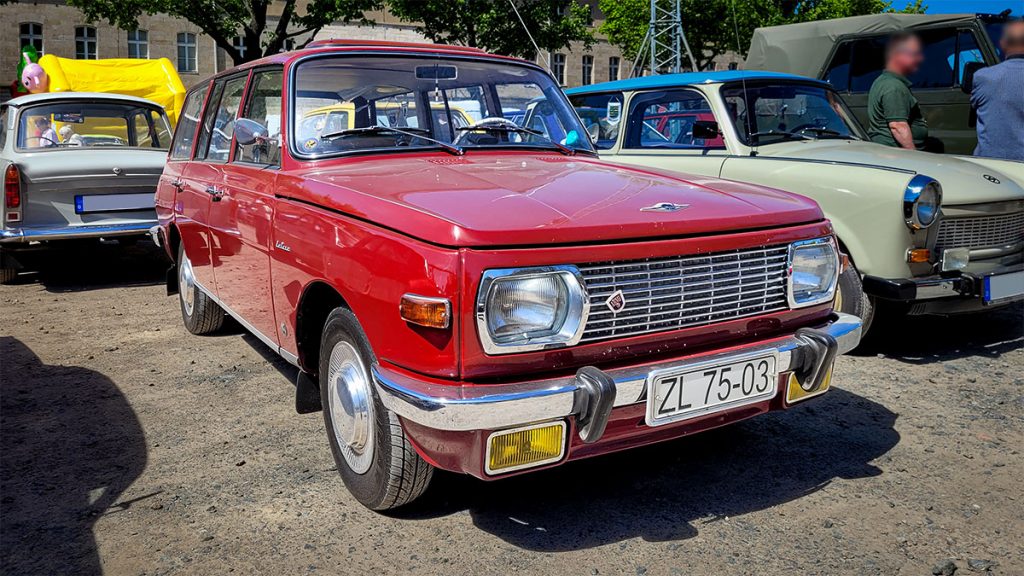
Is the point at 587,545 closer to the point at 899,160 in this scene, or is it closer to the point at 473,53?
the point at 473,53

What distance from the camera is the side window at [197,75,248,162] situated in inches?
178

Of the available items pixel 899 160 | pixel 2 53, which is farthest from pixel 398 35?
pixel 899 160

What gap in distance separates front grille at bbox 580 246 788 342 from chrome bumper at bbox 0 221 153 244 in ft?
20.9

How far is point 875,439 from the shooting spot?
152 inches

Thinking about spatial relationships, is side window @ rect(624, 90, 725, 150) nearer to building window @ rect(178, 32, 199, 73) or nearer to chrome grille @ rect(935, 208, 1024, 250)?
chrome grille @ rect(935, 208, 1024, 250)

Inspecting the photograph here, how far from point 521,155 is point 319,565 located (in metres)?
2.03

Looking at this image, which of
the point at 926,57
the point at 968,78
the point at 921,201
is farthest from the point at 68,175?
the point at 926,57

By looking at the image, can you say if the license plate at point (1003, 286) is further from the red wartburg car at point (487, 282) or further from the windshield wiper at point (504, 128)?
the windshield wiper at point (504, 128)

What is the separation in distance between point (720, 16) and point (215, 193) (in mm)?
35075

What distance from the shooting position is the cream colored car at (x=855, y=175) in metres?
4.80

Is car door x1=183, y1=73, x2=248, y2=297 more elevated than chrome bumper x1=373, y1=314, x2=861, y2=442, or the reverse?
car door x1=183, y1=73, x2=248, y2=297

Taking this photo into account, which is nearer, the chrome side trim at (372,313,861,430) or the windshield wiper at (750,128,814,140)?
the chrome side trim at (372,313,861,430)

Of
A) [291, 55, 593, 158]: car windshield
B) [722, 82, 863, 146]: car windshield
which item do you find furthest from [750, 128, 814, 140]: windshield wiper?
[291, 55, 593, 158]: car windshield

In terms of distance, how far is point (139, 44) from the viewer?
3747 centimetres
